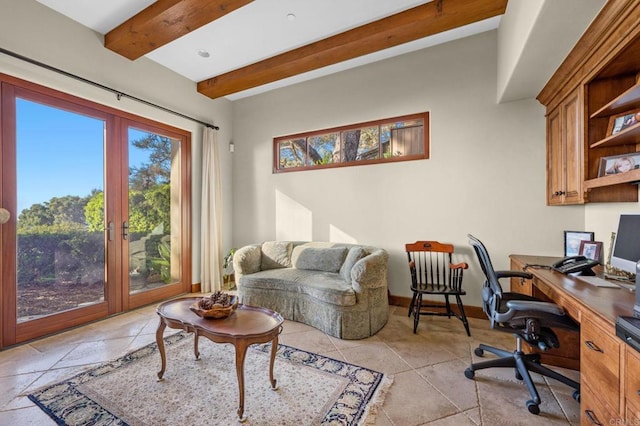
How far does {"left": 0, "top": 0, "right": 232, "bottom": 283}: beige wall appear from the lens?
241 centimetres

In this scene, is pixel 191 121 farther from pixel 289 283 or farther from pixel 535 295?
pixel 535 295

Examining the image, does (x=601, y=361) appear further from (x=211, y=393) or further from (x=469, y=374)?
(x=211, y=393)

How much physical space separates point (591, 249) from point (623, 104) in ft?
3.98

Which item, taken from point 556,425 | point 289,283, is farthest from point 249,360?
point 556,425

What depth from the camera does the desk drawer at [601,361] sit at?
1.11 metres

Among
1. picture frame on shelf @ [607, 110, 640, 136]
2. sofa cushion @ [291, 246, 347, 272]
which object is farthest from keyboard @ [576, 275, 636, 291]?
sofa cushion @ [291, 246, 347, 272]

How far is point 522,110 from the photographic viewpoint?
287cm

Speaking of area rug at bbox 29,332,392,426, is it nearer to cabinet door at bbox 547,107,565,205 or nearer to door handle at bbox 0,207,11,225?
door handle at bbox 0,207,11,225

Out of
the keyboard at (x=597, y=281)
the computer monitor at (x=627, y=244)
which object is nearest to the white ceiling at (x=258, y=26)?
the computer monitor at (x=627, y=244)

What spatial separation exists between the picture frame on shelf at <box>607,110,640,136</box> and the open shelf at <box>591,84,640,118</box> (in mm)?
42

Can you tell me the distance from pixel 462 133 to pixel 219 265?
383 centimetres

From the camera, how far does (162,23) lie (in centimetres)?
258

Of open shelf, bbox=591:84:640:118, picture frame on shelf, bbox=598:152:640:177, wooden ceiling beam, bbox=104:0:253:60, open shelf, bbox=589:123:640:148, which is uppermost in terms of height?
wooden ceiling beam, bbox=104:0:253:60

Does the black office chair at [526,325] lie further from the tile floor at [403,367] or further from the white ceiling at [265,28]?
the white ceiling at [265,28]
